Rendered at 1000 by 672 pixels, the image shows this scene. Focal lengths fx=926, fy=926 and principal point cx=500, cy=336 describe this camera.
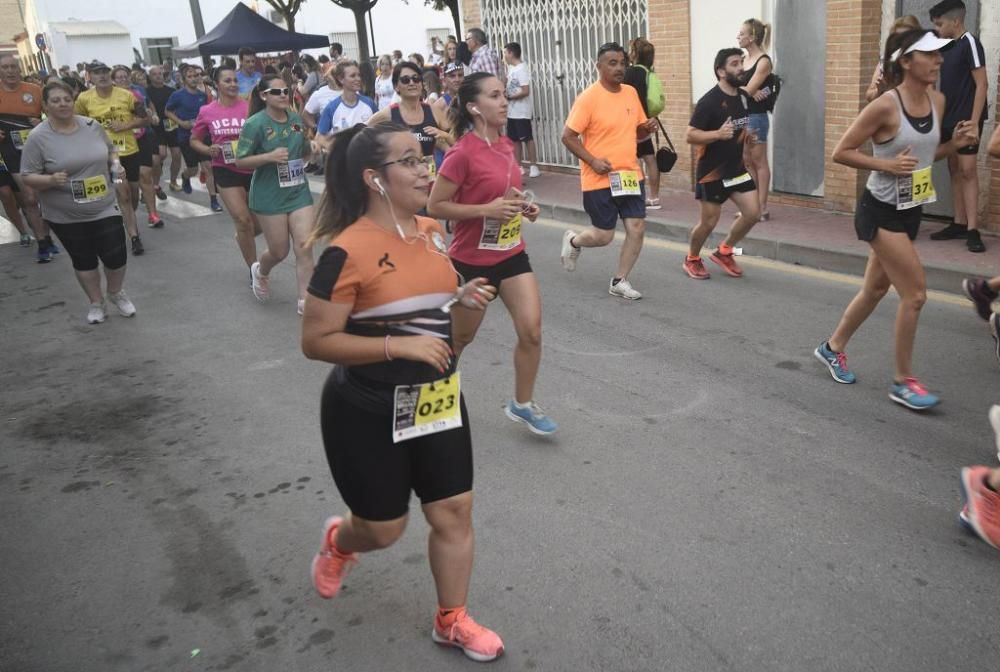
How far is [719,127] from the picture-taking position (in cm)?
750

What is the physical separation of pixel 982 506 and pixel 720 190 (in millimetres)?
4466

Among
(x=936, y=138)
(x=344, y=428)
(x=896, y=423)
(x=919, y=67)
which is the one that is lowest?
(x=896, y=423)

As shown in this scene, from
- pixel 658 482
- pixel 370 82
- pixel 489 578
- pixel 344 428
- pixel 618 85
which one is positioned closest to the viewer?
pixel 344 428

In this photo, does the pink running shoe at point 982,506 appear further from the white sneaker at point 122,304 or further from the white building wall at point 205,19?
the white building wall at point 205,19

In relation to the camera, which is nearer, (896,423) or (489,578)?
(489,578)

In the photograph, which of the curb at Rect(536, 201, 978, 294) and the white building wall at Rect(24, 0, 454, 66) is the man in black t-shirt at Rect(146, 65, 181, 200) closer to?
the curb at Rect(536, 201, 978, 294)

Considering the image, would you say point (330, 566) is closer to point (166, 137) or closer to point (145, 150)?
point (145, 150)

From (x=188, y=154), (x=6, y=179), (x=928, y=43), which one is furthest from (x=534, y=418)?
(x=188, y=154)

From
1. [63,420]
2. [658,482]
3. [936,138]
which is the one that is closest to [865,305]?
[936,138]

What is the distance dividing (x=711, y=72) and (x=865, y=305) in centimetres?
667

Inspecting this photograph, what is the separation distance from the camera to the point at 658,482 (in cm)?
428

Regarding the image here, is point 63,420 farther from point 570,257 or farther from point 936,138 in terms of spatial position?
point 936,138

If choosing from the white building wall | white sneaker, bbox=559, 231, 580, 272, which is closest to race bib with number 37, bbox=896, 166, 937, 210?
white sneaker, bbox=559, 231, 580, 272

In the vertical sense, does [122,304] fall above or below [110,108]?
below
